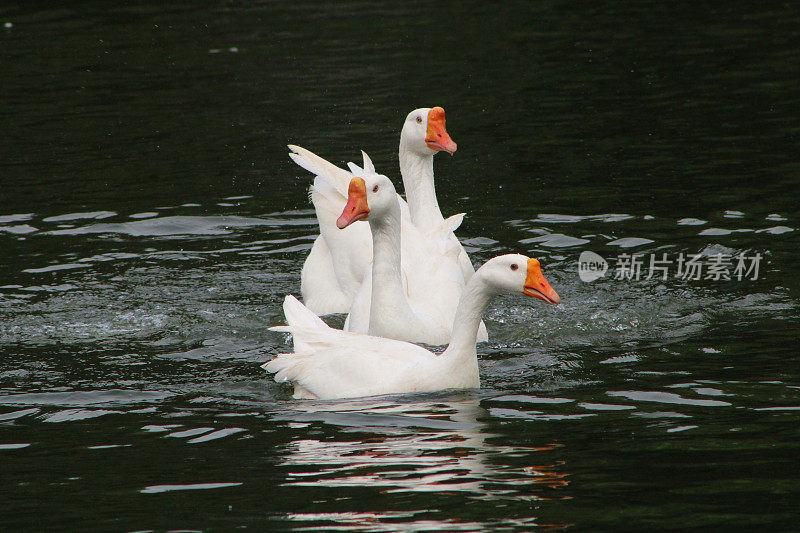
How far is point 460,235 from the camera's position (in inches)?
516

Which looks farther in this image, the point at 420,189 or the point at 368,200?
the point at 420,189

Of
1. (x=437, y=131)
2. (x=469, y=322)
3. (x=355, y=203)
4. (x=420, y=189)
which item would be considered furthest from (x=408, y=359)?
(x=437, y=131)

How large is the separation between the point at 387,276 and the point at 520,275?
66.1 inches

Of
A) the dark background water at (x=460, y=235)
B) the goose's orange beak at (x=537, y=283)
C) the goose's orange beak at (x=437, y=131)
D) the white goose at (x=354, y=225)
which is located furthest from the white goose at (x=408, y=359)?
the goose's orange beak at (x=437, y=131)

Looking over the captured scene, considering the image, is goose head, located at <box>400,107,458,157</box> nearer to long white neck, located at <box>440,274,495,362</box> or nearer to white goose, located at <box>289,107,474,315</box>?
white goose, located at <box>289,107,474,315</box>

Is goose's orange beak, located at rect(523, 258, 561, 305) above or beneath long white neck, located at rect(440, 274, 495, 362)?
above

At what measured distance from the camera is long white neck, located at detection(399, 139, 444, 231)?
1176cm

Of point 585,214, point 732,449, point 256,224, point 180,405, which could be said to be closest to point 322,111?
point 256,224

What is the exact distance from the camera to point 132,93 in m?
20.1

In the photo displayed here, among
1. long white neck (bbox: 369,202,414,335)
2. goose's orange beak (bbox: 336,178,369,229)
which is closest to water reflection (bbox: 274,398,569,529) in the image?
long white neck (bbox: 369,202,414,335)

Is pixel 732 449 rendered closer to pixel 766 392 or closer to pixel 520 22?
pixel 766 392

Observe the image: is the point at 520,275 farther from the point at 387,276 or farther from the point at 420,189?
the point at 420,189

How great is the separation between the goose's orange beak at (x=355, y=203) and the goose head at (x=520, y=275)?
1608mm

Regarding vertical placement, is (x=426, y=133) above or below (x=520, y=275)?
above
